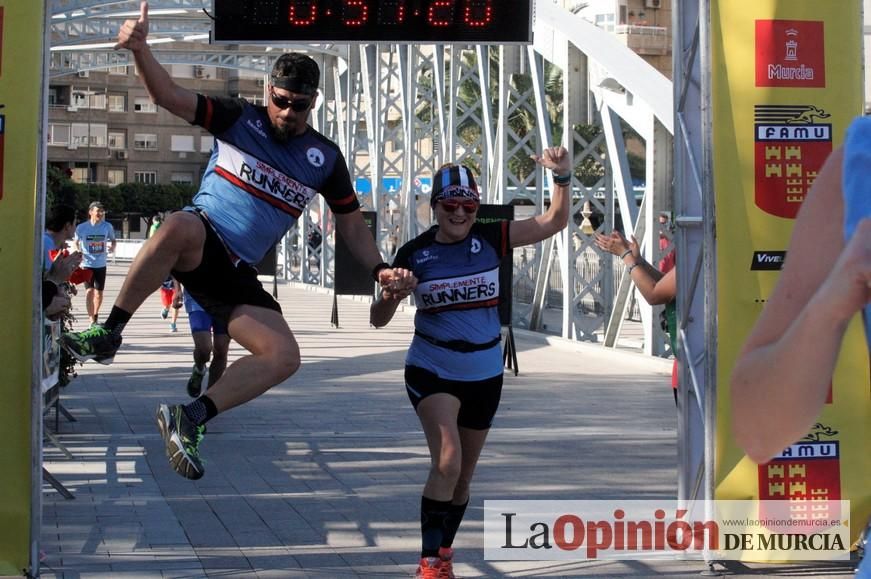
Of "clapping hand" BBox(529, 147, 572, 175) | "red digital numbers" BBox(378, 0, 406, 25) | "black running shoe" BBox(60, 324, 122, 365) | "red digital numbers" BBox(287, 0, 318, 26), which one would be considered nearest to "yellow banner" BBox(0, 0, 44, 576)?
"black running shoe" BBox(60, 324, 122, 365)

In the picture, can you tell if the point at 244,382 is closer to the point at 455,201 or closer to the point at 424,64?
the point at 455,201

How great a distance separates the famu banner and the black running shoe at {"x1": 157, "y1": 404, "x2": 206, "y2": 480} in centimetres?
270

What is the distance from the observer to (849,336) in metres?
7.05

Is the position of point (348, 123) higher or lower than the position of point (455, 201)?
higher

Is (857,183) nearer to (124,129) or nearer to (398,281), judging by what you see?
(398,281)

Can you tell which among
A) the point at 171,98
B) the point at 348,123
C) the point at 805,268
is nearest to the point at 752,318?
the point at 171,98

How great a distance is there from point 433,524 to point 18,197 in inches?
95.8

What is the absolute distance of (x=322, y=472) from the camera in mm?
10289

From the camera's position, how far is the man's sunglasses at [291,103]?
21.1 ft

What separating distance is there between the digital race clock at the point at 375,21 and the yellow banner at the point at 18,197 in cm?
440

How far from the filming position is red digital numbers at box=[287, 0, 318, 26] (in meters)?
10.5

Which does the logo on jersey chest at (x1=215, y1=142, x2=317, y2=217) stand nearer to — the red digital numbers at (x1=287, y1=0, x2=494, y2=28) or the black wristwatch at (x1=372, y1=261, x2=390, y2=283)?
the black wristwatch at (x1=372, y1=261, x2=390, y2=283)

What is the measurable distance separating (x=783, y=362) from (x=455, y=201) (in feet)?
16.7

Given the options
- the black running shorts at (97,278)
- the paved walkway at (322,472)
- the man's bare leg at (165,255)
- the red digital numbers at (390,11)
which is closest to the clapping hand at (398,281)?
the man's bare leg at (165,255)
